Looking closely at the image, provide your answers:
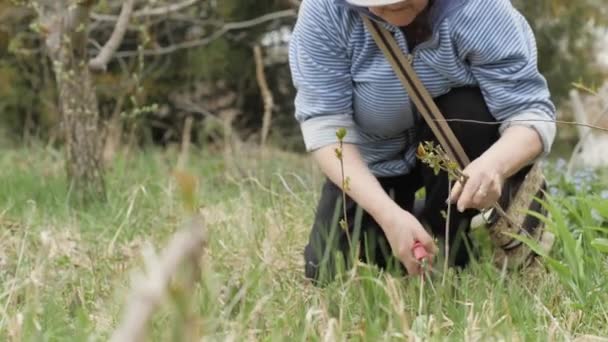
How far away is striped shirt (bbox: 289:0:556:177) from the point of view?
2170 millimetres

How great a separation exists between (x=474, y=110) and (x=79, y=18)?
63.2 inches

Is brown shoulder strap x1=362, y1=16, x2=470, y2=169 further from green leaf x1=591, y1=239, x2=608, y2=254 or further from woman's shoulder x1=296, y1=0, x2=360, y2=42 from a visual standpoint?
green leaf x1=591, y1=239, x2=608, y2=254

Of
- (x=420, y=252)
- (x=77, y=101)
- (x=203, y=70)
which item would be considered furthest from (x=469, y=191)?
(x=203, y=70)

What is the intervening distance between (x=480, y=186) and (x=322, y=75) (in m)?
0.50

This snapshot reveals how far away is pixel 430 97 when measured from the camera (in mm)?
2188

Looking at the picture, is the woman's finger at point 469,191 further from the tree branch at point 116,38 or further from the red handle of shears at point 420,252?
the tree branch at point 116,38

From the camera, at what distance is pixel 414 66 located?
224 cm

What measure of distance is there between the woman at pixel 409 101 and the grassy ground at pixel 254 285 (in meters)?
0.16

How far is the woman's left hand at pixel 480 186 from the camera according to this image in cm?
198

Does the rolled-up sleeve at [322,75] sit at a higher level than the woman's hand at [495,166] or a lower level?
higher

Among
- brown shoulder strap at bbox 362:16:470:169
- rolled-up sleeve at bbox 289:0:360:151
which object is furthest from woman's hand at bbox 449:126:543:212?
rolled-up sleeve at bbox 289:0:360:151

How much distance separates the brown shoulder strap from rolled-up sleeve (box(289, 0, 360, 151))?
0.49 ft

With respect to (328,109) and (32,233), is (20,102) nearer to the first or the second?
(32,233)

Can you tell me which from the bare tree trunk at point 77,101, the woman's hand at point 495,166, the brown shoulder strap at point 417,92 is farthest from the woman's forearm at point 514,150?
the bare tree trunk at point 77,101
